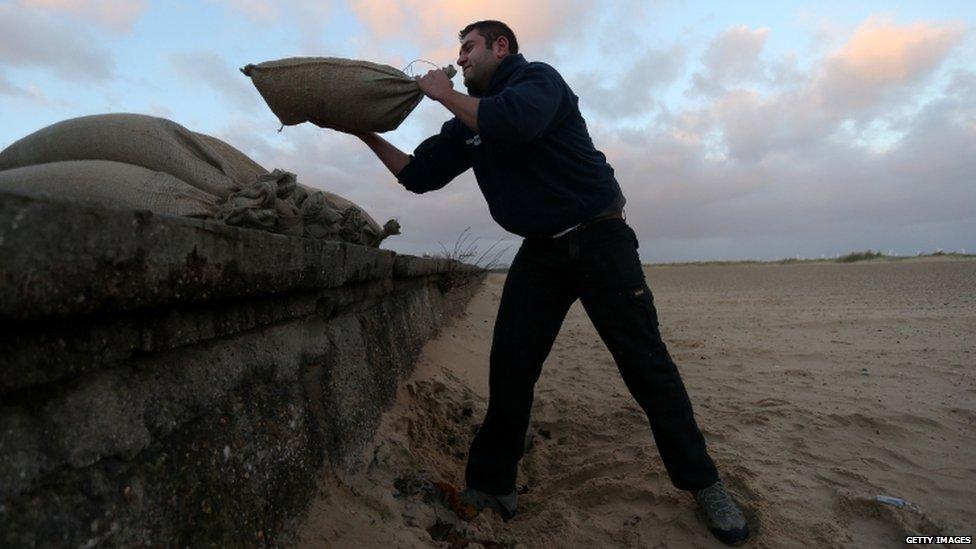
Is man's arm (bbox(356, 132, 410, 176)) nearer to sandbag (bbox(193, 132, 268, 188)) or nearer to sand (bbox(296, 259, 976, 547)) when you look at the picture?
sandbag (bbox(193, 132, 268, 188))

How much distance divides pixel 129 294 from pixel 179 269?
0.13m

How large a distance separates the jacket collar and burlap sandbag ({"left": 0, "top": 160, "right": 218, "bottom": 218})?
119 cm

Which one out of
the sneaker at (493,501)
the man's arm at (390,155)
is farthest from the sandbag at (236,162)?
the sneaker at (493,501)

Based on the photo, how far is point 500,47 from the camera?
8.70 feet

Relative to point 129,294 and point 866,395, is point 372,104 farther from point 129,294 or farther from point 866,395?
point 866,395

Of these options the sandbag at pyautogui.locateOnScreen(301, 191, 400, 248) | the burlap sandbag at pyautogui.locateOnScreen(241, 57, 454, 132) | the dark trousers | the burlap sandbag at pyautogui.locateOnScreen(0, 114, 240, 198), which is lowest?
the dark trousers

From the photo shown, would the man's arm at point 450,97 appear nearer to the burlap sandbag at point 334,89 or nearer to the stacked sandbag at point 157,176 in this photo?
the burlap sandbag at point 334,89

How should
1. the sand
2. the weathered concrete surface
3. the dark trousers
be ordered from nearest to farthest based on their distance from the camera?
the weathered concrete surface → the sand → the dark trousers

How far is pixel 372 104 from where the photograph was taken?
2.46m

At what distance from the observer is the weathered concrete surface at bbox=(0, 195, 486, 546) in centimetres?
90

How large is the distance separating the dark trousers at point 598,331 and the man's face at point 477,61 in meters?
0.73

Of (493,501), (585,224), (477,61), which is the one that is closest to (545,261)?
A: (585,224)

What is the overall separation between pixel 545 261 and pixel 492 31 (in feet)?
3.45

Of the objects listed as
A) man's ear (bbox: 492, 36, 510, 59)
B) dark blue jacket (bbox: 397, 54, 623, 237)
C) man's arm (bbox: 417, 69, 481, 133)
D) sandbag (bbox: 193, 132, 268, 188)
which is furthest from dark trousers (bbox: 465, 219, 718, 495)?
sandbag (bbox: 193, 132, 268, 188)
